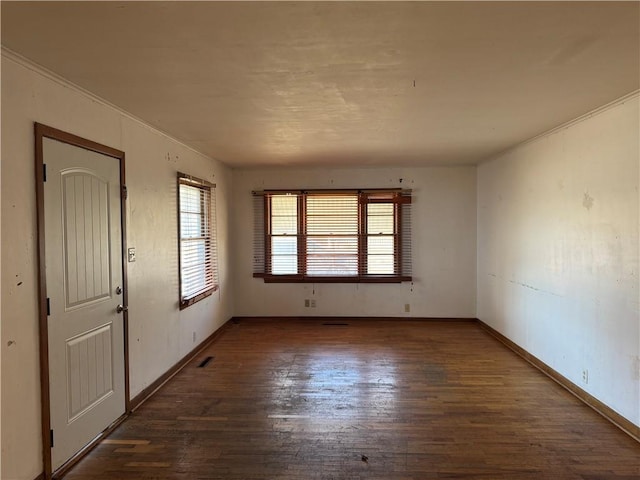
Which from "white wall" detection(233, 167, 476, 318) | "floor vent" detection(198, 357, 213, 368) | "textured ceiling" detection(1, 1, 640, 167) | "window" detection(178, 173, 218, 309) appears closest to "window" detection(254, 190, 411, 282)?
"white wall" detection(233, 167, 476, 318)

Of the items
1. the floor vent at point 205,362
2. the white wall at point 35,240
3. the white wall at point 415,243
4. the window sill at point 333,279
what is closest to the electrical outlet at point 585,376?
the white wall at point 415,243

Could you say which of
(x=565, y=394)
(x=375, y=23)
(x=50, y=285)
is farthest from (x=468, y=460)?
(x=50, y=285)

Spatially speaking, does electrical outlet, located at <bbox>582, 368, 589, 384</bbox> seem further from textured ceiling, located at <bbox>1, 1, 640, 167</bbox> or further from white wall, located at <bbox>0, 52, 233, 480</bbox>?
white wall, located at <bbox>0, 52, 233, 480</bbox>

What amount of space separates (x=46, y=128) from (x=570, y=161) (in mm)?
4127

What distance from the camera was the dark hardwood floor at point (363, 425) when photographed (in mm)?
2361

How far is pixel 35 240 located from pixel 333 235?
4.30 meters

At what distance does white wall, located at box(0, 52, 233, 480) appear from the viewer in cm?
198

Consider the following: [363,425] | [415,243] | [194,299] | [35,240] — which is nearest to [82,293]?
[35,240]

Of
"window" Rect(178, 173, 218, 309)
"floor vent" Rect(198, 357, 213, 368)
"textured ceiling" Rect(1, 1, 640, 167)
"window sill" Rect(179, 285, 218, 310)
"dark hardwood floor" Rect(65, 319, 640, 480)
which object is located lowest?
"dark hardwood floor" Rect(65, 319, 640, 480)

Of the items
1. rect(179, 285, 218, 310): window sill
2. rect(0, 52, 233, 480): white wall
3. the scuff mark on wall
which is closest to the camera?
rect(0, 52, 233, 480): white wall

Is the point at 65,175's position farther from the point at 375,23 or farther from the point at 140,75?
the point at 375,23

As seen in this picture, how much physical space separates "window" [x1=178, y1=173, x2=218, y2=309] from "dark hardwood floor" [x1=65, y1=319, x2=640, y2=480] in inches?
34.9

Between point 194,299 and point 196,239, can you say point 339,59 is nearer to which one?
point 196,239

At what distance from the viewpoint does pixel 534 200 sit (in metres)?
4.06
